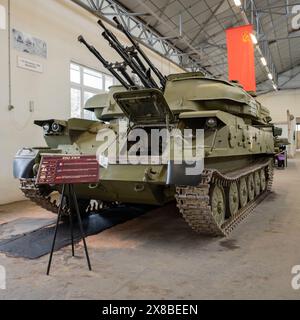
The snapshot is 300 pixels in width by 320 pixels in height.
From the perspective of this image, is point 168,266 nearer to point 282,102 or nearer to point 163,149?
point 163,149

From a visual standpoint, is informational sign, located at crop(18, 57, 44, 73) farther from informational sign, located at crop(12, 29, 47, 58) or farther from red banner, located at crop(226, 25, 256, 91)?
red banner, located at crop(226, 25, 256, 91)

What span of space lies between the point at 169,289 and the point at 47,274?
1223 mm

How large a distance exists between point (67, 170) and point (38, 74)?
5.45 m

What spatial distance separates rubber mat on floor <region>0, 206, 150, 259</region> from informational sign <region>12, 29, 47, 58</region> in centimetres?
414

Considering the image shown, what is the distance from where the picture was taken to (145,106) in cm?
490

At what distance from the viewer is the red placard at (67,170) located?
348cm

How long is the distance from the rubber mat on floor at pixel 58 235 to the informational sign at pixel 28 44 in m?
4.14

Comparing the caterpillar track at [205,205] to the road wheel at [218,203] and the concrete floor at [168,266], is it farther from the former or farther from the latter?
the concrete floor at [168,266]

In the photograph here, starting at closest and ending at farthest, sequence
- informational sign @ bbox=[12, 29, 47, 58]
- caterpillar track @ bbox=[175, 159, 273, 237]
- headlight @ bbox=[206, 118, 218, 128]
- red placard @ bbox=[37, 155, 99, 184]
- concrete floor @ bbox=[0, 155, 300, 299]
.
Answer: concrete floor @ bbox=[0, 155, 300, 299] → red placard @ bbox=[37, 155, 99, 184] → caterpillar track @ bbox=[175, 159, 273, 237] → headlight @ bbox=[206, 118, 218, 128] → informational sign @ bbox=[12, 29, 47, 58]

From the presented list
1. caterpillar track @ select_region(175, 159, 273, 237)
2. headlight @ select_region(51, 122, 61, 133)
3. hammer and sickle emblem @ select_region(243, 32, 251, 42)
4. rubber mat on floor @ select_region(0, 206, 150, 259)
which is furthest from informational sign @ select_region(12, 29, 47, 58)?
hammer and sickle emblem @ select_region(243, 32, 251, 42)

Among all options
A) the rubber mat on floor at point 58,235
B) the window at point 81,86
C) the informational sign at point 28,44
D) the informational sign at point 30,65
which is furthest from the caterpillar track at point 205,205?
the window at point 81,86


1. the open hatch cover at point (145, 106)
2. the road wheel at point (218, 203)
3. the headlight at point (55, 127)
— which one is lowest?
the road wheel at point (218, 203)

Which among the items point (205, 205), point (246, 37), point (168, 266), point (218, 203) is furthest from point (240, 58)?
point (168, 266)

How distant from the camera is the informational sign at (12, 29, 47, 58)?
761cm
